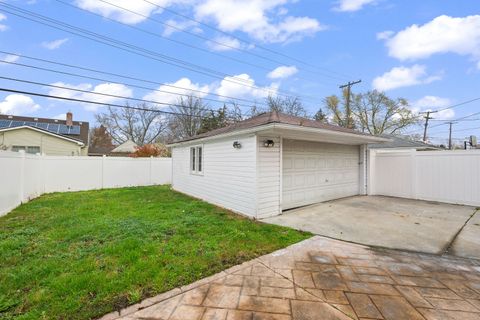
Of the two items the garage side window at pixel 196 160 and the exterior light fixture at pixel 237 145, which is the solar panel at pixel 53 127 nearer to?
the garage side window at pixel 196 160

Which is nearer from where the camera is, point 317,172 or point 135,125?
point 317,172

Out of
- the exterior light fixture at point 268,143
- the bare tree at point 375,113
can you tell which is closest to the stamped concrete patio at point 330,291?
the exterior light fixture at point 268,143

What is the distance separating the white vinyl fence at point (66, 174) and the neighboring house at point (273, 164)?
4183mm

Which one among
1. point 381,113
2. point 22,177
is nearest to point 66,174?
point 22,177

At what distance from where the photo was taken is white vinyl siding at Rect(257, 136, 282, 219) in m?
5.99

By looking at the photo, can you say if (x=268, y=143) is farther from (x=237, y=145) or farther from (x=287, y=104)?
(x=287, y=104)

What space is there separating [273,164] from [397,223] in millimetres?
3060

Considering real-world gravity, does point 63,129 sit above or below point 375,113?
below

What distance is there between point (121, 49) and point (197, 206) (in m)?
7.51

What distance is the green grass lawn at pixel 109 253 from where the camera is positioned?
98.5 inches

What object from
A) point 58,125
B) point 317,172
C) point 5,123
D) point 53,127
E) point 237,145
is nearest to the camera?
point 237,145

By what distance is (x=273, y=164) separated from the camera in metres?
6.23

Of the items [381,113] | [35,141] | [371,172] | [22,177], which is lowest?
[22,177]

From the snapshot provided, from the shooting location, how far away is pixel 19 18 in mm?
7793
